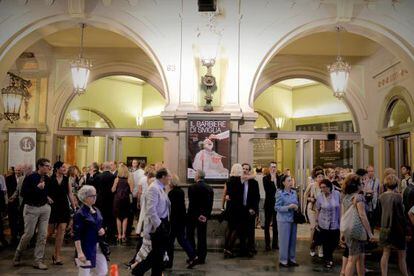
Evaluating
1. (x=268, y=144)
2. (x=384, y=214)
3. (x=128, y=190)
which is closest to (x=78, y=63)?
(x=128, y=190)

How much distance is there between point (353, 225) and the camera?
202 inches

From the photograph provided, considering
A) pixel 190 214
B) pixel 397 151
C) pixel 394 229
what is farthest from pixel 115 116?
pixel 394 229

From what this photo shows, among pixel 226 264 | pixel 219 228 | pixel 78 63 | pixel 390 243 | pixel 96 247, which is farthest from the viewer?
pixel 78 63

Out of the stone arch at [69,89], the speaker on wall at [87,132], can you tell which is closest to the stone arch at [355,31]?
the stone arch at [69,89]

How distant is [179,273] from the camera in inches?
236

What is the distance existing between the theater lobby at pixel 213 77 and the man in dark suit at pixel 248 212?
185 mm

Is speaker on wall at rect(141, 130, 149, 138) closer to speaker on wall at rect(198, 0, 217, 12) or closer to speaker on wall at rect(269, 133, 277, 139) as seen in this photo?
speaker on wall at rect(269, 133, 277, 139)

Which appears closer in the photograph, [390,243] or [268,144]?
[390,243]

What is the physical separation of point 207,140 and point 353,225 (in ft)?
13.1

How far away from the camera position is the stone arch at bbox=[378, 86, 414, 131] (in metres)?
9.94

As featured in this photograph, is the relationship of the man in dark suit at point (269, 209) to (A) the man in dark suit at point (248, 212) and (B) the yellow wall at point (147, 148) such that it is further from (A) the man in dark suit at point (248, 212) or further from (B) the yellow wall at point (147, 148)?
(B) the yellow wall at point (147, 148)

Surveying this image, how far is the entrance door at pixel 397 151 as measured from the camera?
10258 millimetres

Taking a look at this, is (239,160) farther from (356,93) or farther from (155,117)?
(155,117)

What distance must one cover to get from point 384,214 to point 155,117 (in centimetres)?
1120
